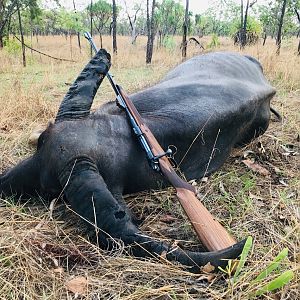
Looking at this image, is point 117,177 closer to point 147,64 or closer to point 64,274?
point 64,274

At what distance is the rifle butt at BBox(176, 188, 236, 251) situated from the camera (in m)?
2.00

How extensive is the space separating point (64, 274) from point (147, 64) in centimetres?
1364

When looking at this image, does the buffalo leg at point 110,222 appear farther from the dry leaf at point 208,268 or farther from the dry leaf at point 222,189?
the dry leaf at point 222,189

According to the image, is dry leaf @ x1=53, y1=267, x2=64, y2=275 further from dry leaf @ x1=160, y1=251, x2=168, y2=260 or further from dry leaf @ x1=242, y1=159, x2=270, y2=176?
dry leaf @ x1=242, y1=159, x2=270, y2=176

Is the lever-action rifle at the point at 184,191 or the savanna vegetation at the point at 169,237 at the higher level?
the lever-action rifle at the point at 184,191

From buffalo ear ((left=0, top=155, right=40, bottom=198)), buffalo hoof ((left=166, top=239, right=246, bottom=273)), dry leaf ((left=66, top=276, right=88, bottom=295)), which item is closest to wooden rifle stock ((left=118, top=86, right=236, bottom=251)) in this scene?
buffalo hoof ((left=166, top=239, right=246, bottom=273))

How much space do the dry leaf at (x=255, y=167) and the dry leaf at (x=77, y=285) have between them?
2.05 m

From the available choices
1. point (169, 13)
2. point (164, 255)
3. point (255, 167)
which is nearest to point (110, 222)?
point (164, 255)

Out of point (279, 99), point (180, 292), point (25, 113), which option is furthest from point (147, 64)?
point (180, 292)

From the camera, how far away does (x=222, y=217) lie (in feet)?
8.97

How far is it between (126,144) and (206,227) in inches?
37.7

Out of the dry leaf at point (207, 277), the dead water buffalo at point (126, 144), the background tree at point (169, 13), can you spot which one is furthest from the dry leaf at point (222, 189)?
the background tree at point (169, 13)

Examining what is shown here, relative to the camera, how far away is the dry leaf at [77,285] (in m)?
1.86

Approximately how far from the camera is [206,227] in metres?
2.07
